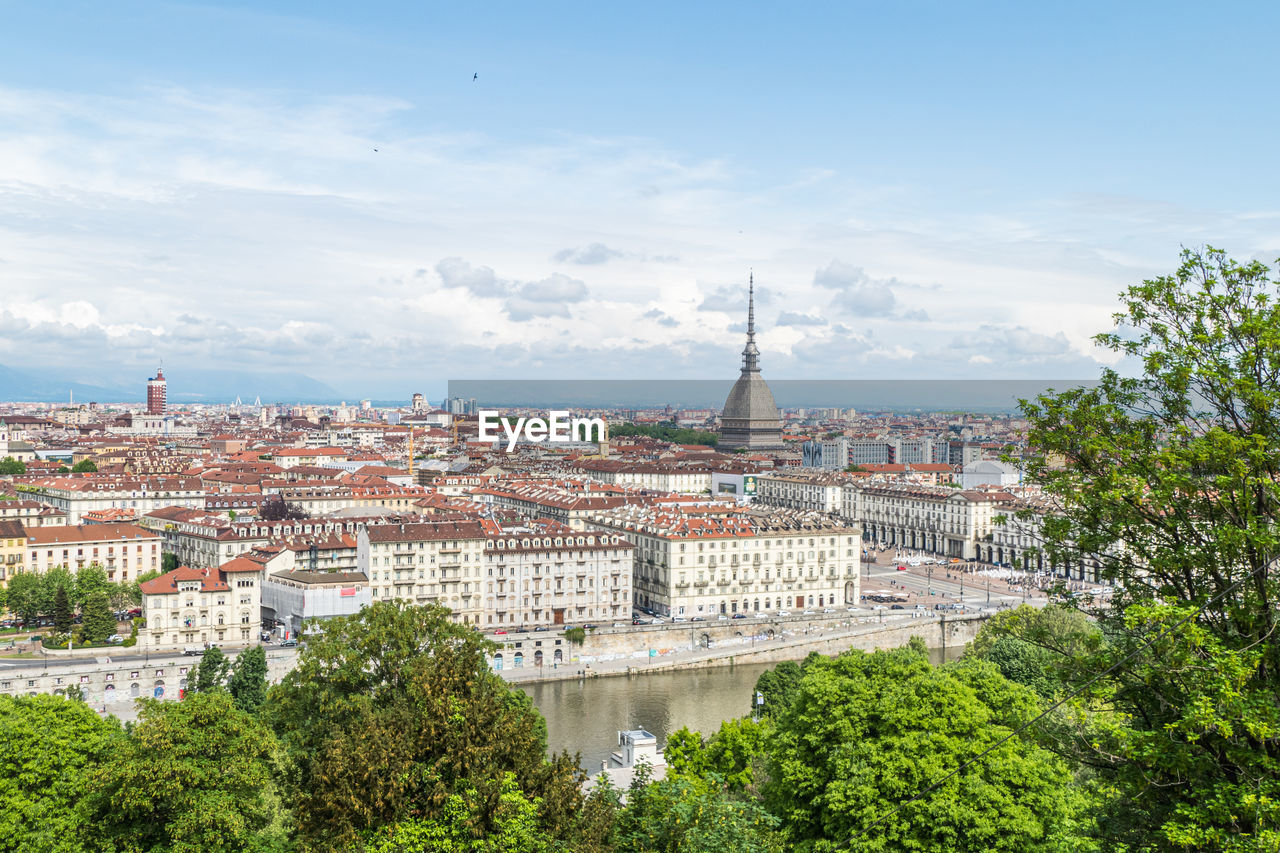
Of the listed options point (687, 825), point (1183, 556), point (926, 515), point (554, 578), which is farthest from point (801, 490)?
point (1183, 556)

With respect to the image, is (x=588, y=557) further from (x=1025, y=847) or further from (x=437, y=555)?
(x=1025, y=847)

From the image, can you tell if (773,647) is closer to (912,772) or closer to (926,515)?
(912,772)

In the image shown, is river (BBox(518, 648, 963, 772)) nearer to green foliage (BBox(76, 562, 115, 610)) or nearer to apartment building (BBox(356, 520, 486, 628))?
apartment building (BBox(356, 520, 486, 628))

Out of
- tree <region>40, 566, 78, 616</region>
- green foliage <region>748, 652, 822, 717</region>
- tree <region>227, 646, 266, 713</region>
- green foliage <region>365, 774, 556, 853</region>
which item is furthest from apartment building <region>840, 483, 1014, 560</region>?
green foliage <region>365, 774, 556, 853</region>

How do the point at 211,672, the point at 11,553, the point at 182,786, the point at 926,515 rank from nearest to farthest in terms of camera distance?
the point at 182,786 → the point at 211,672 → the point at 11,553 → the point at 926,515

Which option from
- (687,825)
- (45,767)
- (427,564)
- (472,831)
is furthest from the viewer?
(427,564)

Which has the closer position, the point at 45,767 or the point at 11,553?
the point at 45,767

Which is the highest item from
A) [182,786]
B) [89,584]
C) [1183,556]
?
[1183,556]
